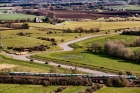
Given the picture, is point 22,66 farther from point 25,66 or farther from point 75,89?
point 75,89

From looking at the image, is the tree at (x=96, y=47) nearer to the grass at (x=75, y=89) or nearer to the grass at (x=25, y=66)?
the grass at (x=25, y=66)

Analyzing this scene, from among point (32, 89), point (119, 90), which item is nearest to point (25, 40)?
point (32, 89)

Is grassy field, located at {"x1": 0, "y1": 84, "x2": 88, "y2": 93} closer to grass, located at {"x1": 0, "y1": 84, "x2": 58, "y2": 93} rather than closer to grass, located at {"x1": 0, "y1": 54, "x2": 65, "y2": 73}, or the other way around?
grass, located at {"x1": 0, "y1": 84, "x2": 58, "y2": 93}

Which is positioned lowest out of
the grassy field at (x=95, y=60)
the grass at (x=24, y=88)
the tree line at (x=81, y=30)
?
the tree line at (x=81, y=30)

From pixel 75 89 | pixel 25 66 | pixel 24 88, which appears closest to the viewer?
pixel 75 89

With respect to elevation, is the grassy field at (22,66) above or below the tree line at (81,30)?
above

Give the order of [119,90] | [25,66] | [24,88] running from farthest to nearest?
[25,66] < [24,88] < [119,90]

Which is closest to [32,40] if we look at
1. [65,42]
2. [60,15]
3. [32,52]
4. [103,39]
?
[65,42]

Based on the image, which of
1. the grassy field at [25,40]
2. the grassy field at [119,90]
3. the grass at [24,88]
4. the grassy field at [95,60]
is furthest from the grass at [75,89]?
the grassy field at [25,40]
